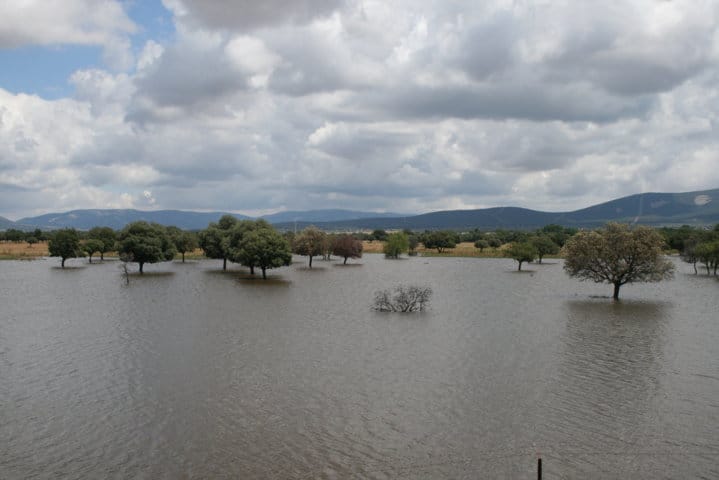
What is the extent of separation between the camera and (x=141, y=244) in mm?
90500

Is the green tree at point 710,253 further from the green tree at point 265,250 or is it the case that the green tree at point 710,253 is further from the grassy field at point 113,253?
the green tree at point 265,250

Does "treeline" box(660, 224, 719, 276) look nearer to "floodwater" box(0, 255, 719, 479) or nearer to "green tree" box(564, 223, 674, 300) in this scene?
"green tree" box(564, 223, 674, 300)

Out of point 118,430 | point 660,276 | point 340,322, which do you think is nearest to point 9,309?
point 340,322

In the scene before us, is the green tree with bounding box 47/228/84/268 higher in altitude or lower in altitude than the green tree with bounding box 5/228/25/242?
lower

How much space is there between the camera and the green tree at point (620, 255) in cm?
5712

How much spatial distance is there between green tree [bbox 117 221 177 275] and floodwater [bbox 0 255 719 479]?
37.4 metres

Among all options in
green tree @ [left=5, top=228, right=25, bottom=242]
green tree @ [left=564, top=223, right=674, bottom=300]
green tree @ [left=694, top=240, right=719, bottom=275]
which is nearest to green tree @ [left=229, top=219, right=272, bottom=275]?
green tree @ [left=564, top=223, right=674, bottom=300]

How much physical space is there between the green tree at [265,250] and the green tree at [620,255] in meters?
39.8

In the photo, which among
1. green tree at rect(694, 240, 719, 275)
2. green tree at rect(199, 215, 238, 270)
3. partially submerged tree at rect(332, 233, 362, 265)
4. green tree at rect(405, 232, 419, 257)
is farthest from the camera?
green tree at rect(405, 232, 419, 257)

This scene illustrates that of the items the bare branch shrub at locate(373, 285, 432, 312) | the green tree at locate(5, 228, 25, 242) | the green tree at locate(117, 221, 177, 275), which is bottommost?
the bare branch shrub at locate(373, 285, 432, 312)

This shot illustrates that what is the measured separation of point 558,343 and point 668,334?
1037 cm

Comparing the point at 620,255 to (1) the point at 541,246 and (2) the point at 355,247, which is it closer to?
(2) the point at 355,247

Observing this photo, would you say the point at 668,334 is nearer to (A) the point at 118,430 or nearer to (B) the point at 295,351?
(B) the point at 295,351

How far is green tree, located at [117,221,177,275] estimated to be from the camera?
90312mm
